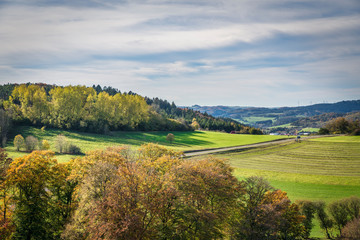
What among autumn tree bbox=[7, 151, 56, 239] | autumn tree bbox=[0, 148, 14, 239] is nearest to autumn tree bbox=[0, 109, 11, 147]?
autumn tree bbox=[0, 148, 14, 239]

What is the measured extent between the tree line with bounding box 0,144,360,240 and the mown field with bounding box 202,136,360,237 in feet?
31.5

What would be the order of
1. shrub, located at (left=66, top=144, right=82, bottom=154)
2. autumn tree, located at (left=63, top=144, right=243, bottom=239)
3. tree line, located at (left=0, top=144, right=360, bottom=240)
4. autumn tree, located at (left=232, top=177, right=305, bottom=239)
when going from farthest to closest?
shrub, located at (left=66, top=144, right=82, bottom=154) < autumn tree, located at (left=232, top=177, right=305, bottom=239) < tree line, located at (left=0, top=144, right=360, bottom=240) < autumn tree, located at (left=63, top=144, right=243, bottom=239)

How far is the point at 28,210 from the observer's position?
88.4 ft

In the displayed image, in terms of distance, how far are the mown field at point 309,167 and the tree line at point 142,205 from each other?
9606 millimetres

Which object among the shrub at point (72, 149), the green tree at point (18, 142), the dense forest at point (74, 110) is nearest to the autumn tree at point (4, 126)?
the dense forest at point (74, 110)

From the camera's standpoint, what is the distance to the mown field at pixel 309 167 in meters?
47.4

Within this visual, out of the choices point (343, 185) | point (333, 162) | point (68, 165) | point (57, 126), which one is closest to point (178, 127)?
point (57, 126)

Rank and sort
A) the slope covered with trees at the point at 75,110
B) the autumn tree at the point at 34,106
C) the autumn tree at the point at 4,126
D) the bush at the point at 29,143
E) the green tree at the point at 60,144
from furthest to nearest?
the slope covered with trees at the point at 75,110 < the autumn tree at the point at 34,106 < the autumn tree at the point at 4,126 < the green tree at the point at 60,144 < the bush at the point at 29,143

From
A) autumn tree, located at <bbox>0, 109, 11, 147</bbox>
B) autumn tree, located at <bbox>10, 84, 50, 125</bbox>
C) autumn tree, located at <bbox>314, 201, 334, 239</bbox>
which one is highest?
autumn tree, located at <bbox>10, 84, 50, 125</bbox>

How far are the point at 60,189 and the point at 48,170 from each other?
283 centimetres

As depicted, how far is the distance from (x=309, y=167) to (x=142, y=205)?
180 ft

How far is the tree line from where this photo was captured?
22.8m

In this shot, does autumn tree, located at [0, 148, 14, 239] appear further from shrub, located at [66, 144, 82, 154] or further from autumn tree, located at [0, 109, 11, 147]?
autumn tree, located at [0, 109, 11, 147]

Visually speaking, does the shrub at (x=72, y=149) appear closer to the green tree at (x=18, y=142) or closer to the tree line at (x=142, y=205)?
the green tree at (x=18, y=142)
